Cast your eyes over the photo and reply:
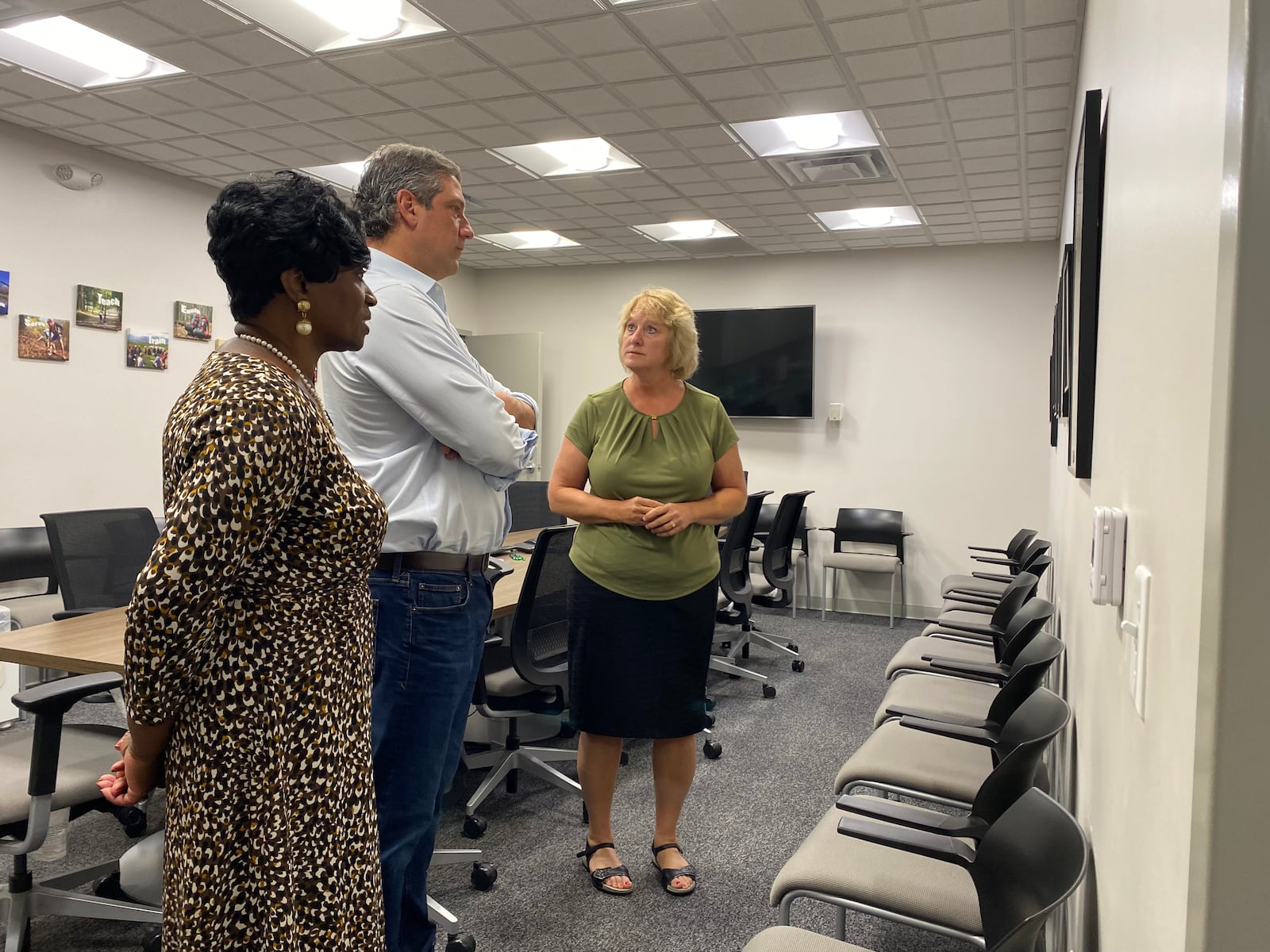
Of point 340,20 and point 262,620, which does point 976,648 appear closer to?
point 262,620

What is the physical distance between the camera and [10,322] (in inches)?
170

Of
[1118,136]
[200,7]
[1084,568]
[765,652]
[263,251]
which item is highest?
[200,7]

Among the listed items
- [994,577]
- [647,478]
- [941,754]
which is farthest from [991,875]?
[994,577]

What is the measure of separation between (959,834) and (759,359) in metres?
5.72

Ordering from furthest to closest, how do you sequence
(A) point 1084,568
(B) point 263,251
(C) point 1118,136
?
1. (A) point 1084,568
2. (C) point 1118,136
3. (B) point 263,251

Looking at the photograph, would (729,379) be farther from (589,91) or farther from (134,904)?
(134,904)

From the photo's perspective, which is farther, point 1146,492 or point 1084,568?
point 1084,568

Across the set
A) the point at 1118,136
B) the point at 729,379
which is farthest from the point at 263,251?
the point at 729,379

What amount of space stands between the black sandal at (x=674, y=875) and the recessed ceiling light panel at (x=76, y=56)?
3.52 m

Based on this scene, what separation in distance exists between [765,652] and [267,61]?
394 cm

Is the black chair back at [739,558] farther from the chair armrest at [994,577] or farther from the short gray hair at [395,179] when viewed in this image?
the short gray hair at [395,179]

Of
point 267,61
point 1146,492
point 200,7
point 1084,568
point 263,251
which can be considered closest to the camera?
point 1146,492

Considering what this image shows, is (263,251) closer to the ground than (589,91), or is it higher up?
closer to the ground

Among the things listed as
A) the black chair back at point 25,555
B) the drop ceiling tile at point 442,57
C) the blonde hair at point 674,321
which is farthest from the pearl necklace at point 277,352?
the black chair back at point 25,555
